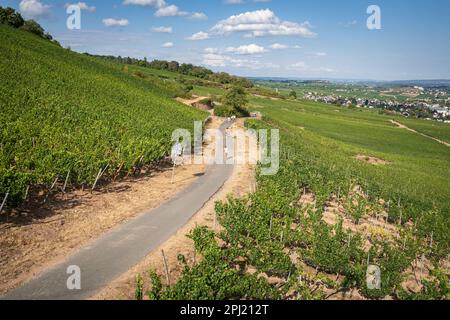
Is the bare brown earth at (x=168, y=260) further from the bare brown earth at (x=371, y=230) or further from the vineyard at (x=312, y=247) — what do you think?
the bare brown earth at (x=371, y=230)

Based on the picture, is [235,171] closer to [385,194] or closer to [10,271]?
[385,194]

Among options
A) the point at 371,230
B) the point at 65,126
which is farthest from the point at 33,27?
the point at 371,230

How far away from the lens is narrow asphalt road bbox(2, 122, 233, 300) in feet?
35.0

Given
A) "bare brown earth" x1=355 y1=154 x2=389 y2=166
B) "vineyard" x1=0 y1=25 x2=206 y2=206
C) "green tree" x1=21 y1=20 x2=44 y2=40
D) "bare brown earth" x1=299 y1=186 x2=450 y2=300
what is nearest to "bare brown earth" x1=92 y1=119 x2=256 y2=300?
"bare brown earth" x1=299 y1=186 x2=450 y2=300

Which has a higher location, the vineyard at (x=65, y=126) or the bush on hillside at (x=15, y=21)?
the bush on hillside at (x=15, y=21)

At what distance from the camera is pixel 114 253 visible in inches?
524

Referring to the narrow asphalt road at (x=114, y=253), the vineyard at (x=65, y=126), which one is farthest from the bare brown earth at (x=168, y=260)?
the vineyard at (x=65, y=126)

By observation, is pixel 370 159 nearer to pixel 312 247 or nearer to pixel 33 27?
pixel 312 247

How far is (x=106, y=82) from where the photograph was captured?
178ft

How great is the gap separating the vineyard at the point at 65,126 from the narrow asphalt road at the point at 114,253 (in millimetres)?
4382

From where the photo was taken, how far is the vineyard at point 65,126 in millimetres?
18016

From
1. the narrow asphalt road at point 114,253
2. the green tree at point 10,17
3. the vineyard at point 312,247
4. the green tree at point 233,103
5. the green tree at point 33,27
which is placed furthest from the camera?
the green tree at point 33,27

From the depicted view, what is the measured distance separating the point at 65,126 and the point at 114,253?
1705 centimetres
